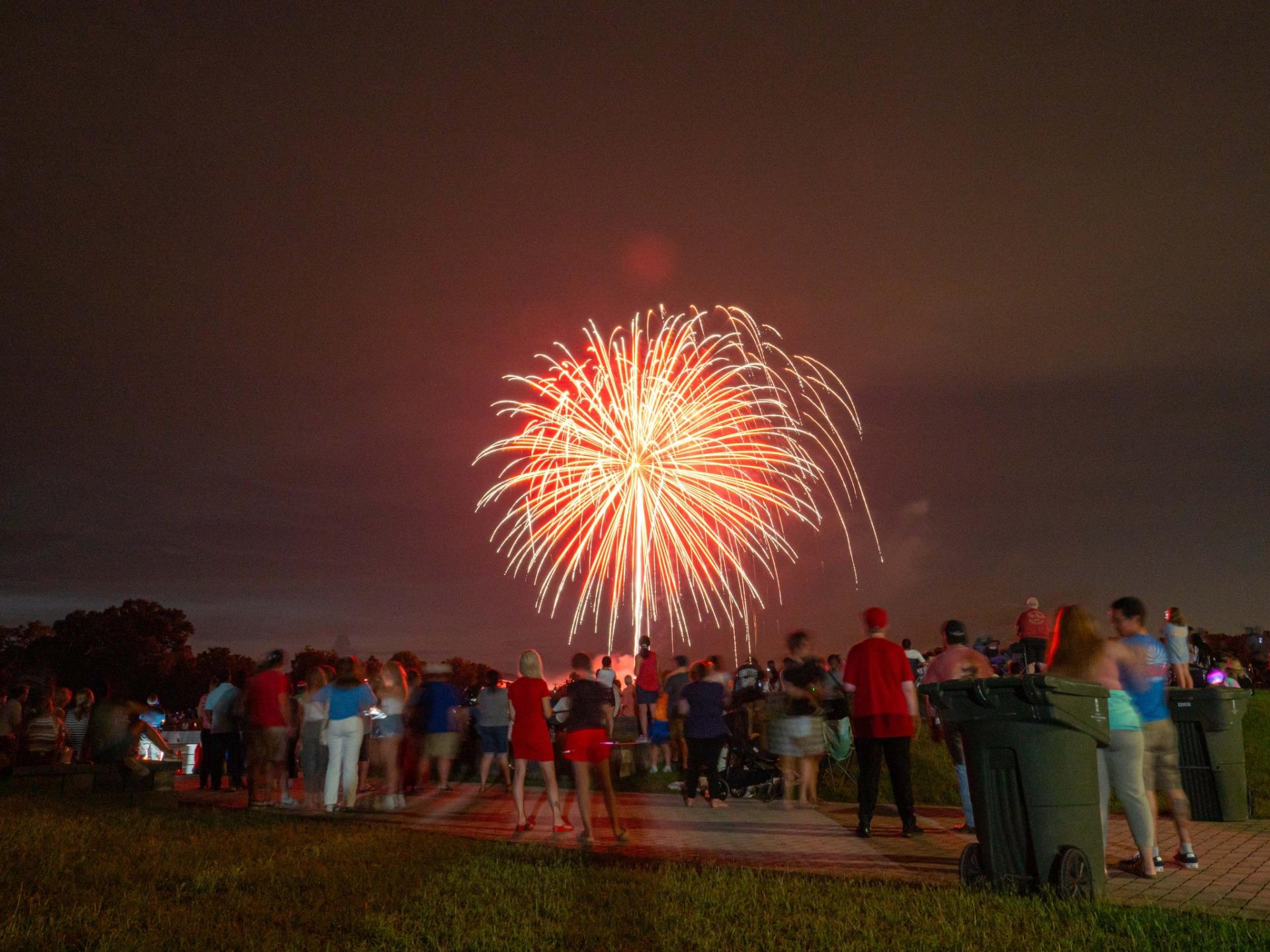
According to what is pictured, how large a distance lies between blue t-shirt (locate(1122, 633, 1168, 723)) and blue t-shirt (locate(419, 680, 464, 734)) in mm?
9062

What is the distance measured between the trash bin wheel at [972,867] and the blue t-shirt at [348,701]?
7770 mm

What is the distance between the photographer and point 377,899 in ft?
23.8

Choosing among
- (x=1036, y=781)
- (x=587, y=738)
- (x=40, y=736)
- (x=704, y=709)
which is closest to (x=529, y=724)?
(x=587, y=738)

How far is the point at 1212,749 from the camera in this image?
426 inches

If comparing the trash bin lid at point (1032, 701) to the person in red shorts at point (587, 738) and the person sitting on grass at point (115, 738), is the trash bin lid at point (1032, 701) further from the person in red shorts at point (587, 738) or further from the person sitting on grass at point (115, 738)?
the person sitting on grass at point (115, 738)

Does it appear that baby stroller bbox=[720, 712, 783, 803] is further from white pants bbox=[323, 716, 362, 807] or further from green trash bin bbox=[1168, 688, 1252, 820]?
green trash bin bbox=[1168, 688, 1252, 820]

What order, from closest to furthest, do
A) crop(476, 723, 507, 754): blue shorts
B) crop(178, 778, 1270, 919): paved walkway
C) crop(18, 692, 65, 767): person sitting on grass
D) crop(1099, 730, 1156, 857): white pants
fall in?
1. crop(178, 778, 1270, 919): paved walkway
2. crop(1099, 730, 1156, 857): white pants
3. crop(476, 723, 507, 754): blue shorts
4. crop(18, 692, 65, 767): person sitting on grass

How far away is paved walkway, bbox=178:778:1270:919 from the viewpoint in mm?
7531

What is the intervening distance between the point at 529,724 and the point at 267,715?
4378 mm

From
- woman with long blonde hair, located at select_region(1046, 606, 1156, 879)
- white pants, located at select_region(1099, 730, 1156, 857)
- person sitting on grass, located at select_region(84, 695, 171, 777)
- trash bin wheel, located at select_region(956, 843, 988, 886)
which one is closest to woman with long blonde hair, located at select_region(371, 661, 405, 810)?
person sitting on grass, located at select_region(84, 695, 171, 777)

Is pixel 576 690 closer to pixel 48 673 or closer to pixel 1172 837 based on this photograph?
pixel 1172 837

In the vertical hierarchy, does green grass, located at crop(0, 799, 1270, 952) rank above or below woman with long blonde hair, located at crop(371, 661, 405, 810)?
below

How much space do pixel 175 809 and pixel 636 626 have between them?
11.1 metres

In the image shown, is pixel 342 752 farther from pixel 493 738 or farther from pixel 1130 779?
pixel 1130 779
